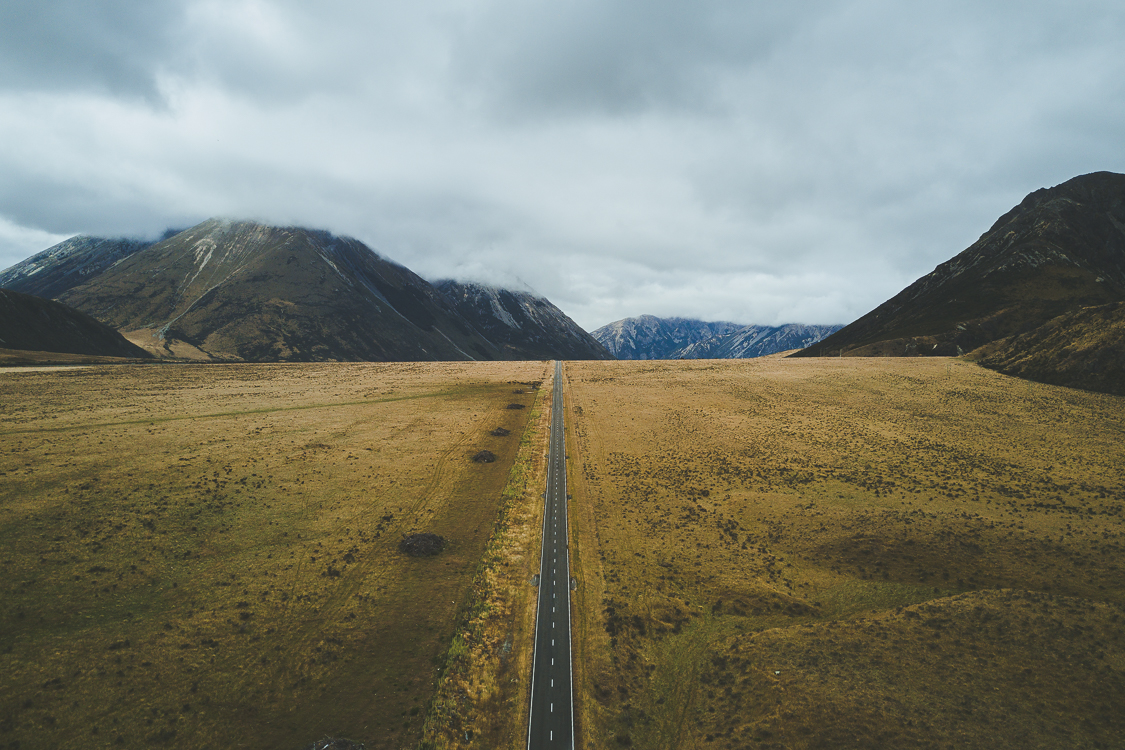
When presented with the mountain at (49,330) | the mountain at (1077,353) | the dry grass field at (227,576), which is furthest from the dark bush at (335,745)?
the mountain at (49,330)

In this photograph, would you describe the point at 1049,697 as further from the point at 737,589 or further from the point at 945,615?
the point at 737,589

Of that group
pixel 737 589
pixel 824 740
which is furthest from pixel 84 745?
pixel 737 589

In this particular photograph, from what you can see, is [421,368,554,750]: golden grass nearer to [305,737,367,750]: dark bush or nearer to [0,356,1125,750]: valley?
[0,356,1125,750]: valley

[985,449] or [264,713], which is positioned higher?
[985,449]

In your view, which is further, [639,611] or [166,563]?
[166,563]

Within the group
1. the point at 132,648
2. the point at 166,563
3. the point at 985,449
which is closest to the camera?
the point at 132,648

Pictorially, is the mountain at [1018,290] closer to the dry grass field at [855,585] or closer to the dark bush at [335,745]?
the dry grass field at [855,585]

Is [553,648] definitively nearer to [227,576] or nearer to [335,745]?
[335,745]
